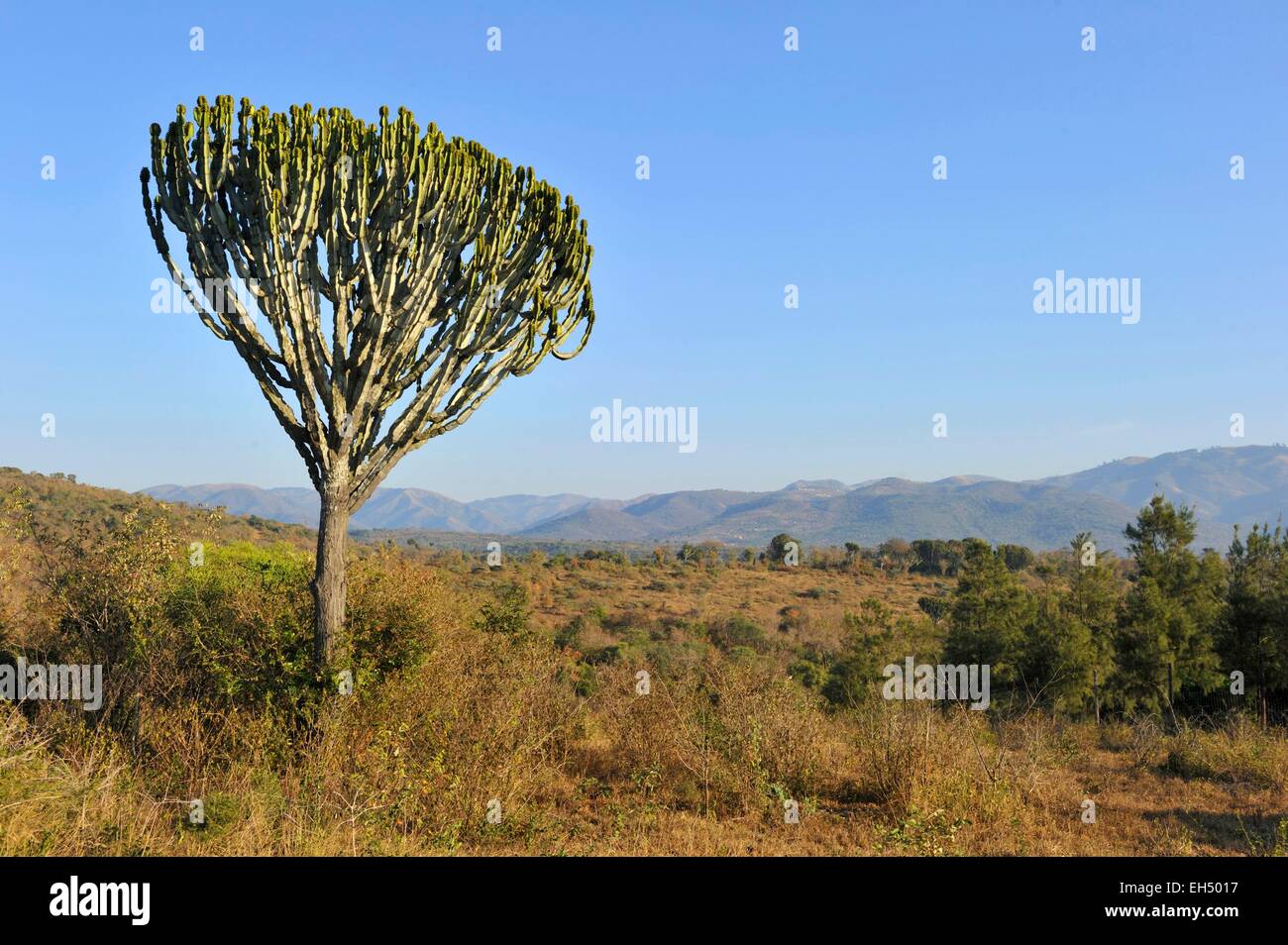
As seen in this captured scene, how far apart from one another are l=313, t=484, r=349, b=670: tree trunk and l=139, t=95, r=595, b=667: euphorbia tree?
13 millimetres

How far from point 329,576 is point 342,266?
2.82 m

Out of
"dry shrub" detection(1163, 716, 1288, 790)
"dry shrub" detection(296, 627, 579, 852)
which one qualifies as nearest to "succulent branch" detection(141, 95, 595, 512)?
"dry shrub" detection(296, 627, 579, 852)

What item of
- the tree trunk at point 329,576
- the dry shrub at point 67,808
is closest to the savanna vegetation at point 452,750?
the dry shrub at point 67,808

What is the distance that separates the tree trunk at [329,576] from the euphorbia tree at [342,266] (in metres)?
0.01

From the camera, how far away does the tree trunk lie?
667 cm

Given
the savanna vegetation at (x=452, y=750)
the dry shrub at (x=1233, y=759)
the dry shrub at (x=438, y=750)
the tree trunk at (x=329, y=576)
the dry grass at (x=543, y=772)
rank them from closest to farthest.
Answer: the dry grass at (x=543, y=772), the savanna vegetation at (x=452, y=750), the dry shrub at (x=438, y=750), the tree trunk at (x=329, y=576), the dry shrub at (x=1233, y=759)

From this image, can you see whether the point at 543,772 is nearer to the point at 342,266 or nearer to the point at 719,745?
the point at 719,745

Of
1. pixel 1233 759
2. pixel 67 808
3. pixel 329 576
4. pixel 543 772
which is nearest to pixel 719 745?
pixel 543 772

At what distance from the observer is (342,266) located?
→ 6.93 m

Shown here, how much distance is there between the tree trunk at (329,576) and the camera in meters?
6.67

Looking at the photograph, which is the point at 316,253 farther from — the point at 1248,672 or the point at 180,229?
the point at 1248,672

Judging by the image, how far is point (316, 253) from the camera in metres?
6.96

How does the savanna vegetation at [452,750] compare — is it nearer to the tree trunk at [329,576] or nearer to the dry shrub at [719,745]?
the dry shrub at [719,745]
